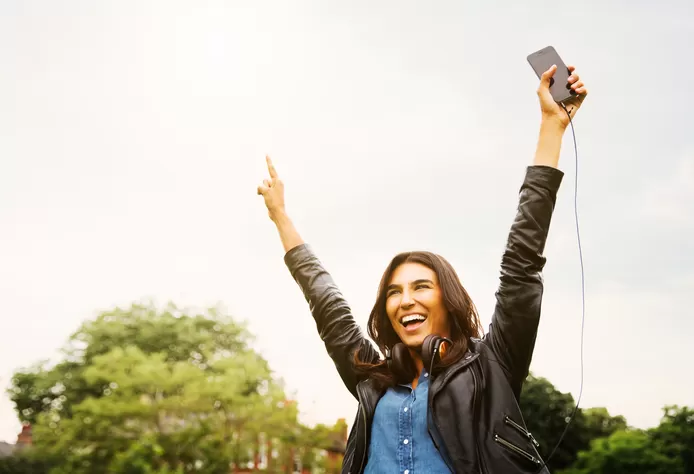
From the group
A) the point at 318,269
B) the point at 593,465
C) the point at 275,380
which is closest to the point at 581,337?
the point at 318,269

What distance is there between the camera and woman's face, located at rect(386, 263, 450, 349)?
2809 mm

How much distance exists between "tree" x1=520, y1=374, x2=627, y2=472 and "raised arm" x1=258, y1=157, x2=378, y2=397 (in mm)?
33864

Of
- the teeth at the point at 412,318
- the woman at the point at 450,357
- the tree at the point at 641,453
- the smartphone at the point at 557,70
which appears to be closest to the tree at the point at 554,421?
the tree at the point at 641,453

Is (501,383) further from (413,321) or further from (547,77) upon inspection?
(547,77)

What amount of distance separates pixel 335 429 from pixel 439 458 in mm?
32371

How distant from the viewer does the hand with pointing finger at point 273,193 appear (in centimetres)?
350

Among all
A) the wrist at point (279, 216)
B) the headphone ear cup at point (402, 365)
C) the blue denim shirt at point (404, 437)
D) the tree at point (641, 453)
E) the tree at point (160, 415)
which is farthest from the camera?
the tree at point (641, 453)

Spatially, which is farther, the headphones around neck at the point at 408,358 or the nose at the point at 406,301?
the nose at the point at 406,301

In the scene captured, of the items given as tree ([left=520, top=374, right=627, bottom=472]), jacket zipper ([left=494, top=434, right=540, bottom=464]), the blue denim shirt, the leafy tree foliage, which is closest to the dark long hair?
the blue denim shirt

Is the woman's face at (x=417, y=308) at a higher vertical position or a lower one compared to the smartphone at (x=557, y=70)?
lower

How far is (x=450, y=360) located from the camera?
8.46 feet

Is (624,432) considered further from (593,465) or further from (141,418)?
(141,418)

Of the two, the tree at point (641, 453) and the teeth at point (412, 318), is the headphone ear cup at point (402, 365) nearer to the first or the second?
the teeth at point (412, 318)

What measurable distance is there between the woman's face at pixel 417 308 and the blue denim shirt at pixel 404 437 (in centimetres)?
19
